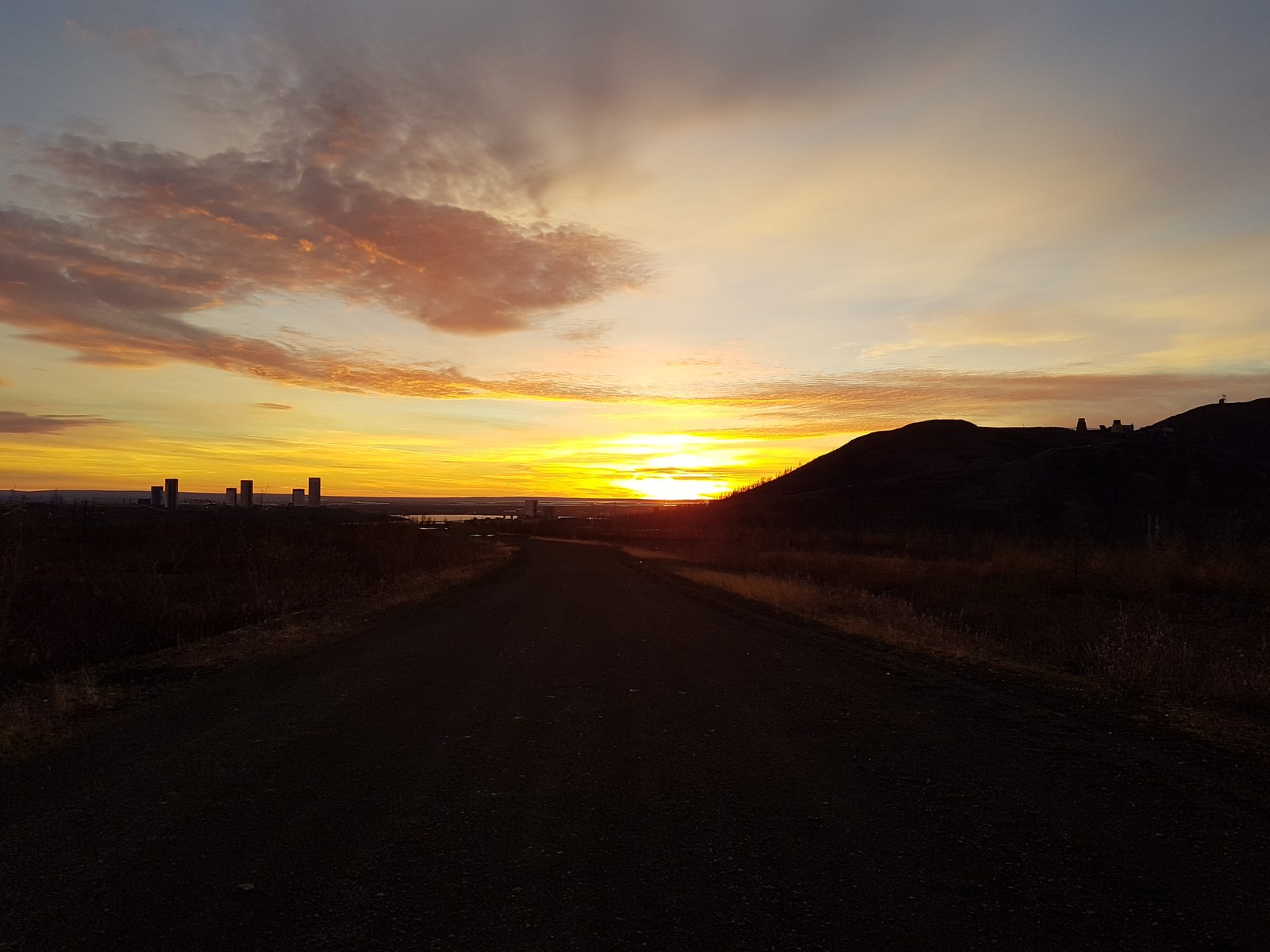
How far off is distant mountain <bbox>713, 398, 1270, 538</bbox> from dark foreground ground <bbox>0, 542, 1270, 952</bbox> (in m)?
50.4

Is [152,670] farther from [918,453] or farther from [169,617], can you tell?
[918,453]

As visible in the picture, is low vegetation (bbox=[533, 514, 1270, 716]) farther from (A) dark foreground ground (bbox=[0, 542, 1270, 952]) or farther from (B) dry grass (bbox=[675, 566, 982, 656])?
(A) dark foreground ground (bbox=[0, 542, 1270, 952])

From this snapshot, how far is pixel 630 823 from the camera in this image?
16.9 ft

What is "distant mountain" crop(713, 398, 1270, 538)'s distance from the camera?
61.4 m

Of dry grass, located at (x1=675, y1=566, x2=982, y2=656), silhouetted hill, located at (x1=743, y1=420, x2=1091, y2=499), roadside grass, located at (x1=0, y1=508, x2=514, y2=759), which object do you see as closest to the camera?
roadside grass, located at (x1=0, y1=508, x2=514, y2=759)

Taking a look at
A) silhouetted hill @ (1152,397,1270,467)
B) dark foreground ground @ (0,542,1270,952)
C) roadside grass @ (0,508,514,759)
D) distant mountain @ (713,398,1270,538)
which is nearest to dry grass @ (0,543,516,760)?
roadside grass @ (0,508,514,759)

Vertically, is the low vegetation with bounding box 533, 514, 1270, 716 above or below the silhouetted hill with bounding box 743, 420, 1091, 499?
below

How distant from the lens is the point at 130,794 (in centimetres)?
566

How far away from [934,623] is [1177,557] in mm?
12918

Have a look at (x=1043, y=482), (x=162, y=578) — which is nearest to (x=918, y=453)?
(x=1043, y=482)

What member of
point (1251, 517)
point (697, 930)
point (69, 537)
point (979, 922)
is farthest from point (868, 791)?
point (1251, 517)

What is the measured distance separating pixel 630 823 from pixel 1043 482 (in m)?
75.5

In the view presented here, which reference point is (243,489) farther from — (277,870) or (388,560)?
(277,870)

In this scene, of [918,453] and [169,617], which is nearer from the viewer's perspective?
[169,617]
